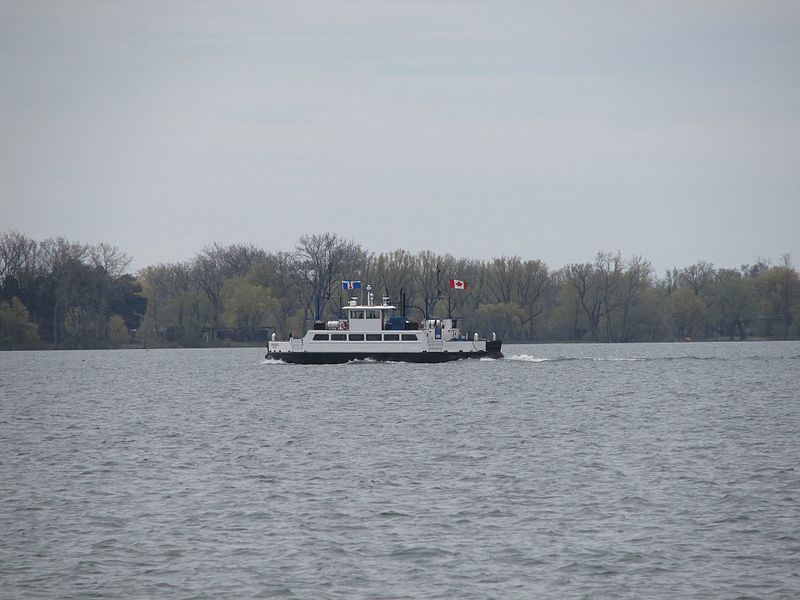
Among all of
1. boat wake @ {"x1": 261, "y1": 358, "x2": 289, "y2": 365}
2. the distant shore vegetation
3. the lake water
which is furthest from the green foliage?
the lake water

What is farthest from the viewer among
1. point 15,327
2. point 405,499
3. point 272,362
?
point 15,327

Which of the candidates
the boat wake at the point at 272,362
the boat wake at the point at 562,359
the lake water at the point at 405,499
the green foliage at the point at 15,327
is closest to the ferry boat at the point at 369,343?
the boat wake at the point at 272,362

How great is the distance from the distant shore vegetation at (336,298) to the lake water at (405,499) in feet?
326

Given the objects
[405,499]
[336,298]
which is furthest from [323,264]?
[405,499]

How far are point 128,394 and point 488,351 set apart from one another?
1452 inches

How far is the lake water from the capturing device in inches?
846

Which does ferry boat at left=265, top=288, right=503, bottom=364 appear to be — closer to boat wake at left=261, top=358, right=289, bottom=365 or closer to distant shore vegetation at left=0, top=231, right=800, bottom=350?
boat wake at left=261, top=358, right=289, bottom=365

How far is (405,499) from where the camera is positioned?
29453mm

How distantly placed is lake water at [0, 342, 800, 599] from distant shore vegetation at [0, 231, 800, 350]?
326 feet

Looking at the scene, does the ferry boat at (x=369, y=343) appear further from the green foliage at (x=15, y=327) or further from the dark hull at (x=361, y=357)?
the green foliage at (x=15, y=327)

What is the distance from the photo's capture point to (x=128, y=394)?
74.8 metres

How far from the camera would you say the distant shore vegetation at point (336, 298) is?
6240 inches

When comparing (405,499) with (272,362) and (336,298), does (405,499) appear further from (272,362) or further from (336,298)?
(336,298)

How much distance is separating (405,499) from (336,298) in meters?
127
